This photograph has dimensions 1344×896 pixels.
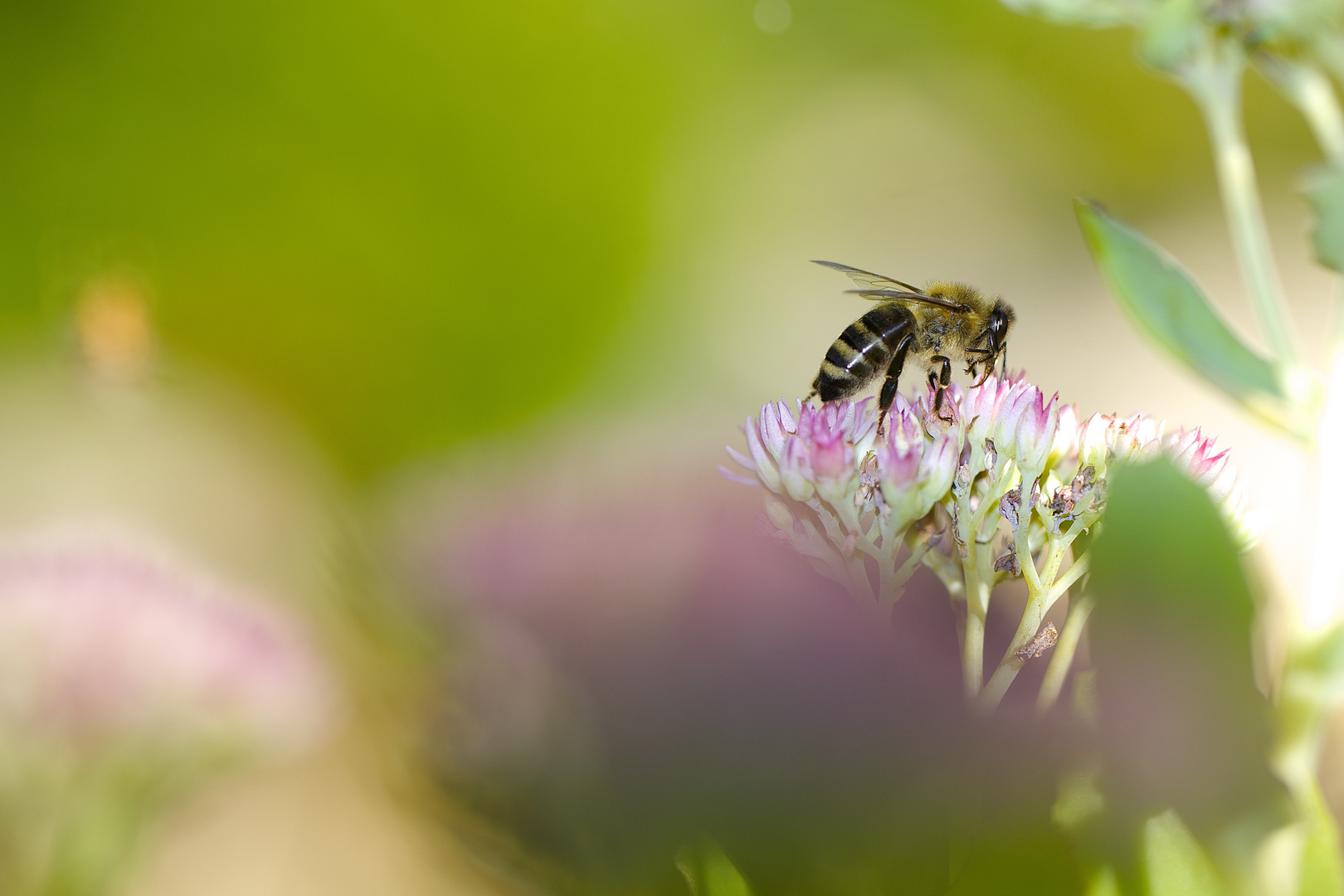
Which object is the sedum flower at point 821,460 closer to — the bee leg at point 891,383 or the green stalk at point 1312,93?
the bee leg at point 891,383

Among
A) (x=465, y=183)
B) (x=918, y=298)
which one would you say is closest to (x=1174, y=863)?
(x=918, y=298)

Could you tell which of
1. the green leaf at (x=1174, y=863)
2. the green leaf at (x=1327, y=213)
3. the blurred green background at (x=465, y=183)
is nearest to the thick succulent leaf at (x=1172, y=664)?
the green leaf at (x=1174, y=863)

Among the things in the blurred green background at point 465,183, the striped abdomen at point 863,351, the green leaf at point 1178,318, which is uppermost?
the blurred green background at point 465,183

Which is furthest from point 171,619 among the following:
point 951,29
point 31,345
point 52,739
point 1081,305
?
point 951,29

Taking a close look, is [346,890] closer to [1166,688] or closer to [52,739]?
[52,739]

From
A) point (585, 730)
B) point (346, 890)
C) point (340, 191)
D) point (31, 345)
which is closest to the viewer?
point (585, 730)

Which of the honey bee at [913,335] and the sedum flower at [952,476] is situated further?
the honey bee at [913,335]

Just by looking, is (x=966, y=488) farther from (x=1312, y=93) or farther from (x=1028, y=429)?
(x=1312, y=93)
